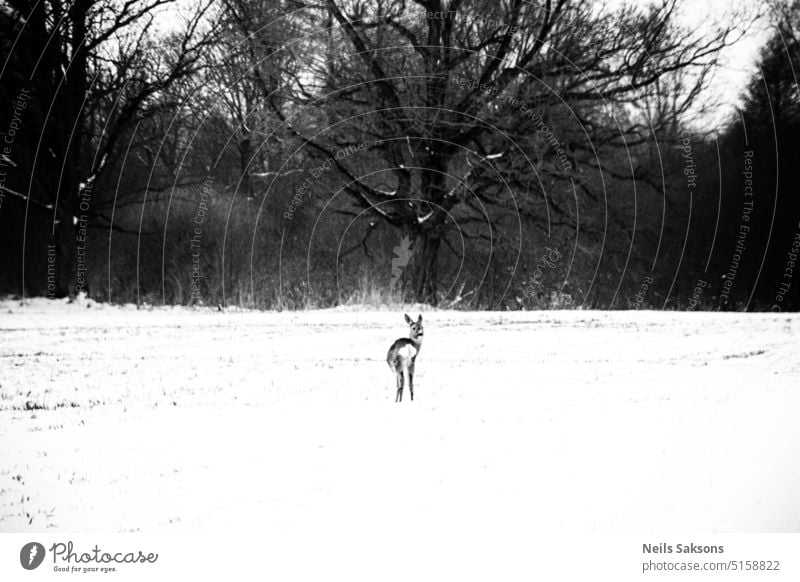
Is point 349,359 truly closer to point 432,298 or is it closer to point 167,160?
point 432,298

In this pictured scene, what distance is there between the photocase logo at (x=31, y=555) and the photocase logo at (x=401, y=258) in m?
14.6

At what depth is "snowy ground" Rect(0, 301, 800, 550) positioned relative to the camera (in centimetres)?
512

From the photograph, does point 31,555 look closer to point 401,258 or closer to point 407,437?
point 407,437

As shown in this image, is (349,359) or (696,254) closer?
(349,359)

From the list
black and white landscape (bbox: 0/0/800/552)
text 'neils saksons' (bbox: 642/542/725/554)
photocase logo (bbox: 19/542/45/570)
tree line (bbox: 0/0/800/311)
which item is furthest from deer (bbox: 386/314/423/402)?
tree line (bbox: 0/0/800/311)

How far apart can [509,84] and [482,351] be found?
8.19m

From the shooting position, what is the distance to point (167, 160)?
21375 mm

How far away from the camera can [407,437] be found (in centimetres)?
646

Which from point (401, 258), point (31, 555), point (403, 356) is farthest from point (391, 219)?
point (31, 555)

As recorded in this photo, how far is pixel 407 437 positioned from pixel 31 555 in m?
2.71

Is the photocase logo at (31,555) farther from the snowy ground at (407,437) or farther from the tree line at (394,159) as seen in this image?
the tree line at (394,159)

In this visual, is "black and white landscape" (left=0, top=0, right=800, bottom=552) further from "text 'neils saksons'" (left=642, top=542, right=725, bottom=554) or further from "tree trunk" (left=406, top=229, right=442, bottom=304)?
"text 'neils saksons'" (left=642, top=542, right=725, bottom=554)

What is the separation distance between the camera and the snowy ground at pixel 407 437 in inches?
202

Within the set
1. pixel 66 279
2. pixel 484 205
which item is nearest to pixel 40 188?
pixel 66 279
